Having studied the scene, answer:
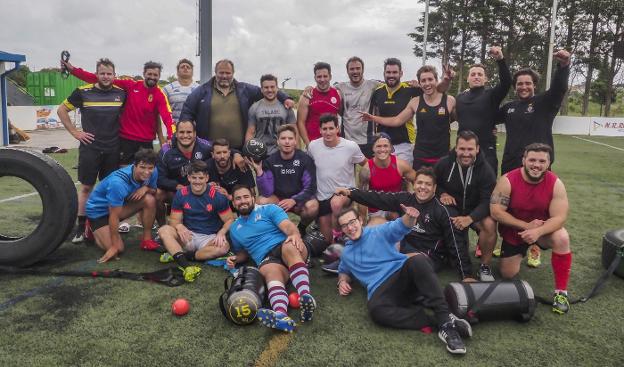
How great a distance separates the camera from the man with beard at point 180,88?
6379 mm

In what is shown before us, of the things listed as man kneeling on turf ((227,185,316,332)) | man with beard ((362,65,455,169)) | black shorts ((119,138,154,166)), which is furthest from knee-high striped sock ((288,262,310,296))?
black shorts ((119,138,154,166))

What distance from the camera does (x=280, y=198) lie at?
511cm

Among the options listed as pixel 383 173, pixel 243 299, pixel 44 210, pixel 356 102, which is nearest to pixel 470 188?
pixel 383 173

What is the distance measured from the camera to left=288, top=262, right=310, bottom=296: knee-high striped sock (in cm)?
355

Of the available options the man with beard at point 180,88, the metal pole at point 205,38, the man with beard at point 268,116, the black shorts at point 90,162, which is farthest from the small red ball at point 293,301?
the metal pole at point 205,38

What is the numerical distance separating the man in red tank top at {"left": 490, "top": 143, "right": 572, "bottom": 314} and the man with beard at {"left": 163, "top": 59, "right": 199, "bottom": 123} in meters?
4.24

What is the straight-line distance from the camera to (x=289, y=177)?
16.5 ft

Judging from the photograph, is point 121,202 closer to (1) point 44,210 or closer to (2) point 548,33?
(1) point 44,210

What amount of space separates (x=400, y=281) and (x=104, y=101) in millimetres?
4022

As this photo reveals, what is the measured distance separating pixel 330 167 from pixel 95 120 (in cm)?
279

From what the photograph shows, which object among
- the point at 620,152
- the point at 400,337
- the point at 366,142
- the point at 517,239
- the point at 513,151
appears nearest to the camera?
the point at 400,337

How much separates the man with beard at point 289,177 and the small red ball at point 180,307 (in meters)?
1.68

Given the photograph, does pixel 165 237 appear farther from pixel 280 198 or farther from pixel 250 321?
pixel 250 321

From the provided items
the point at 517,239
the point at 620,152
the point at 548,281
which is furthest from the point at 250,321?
the point at 620,152
